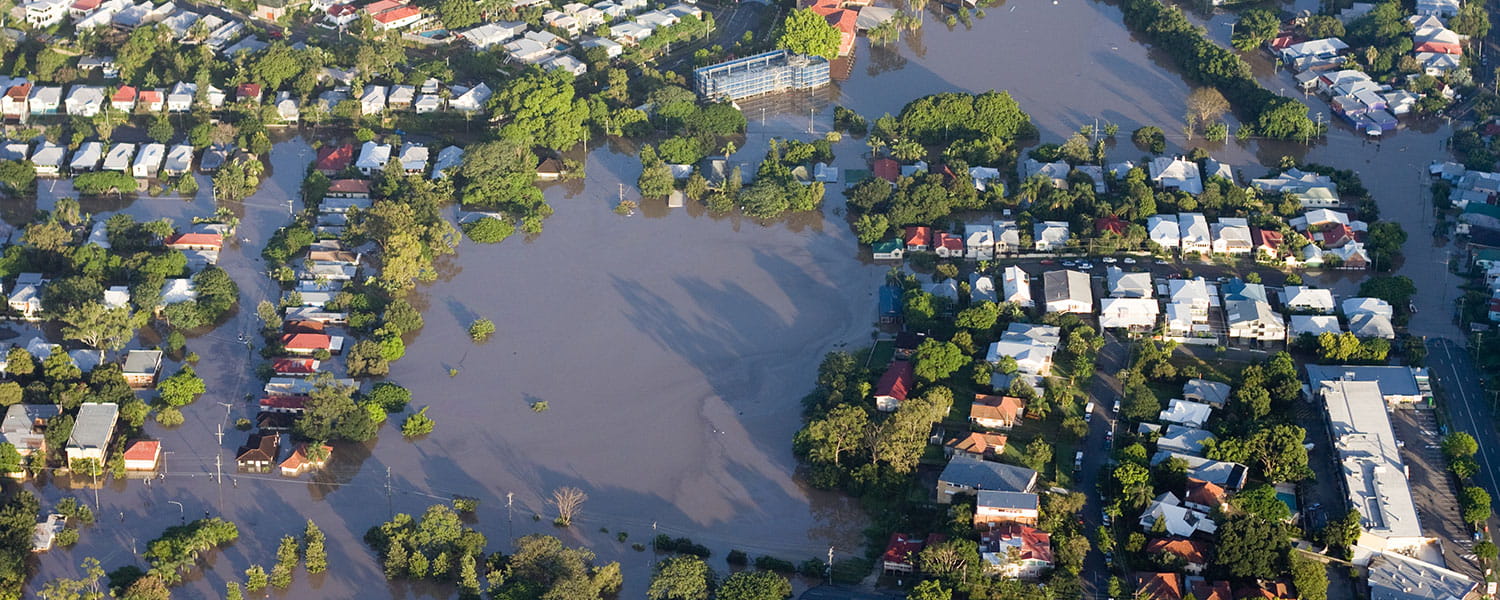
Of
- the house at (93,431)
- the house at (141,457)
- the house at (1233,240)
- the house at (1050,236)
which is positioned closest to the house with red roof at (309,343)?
the house at (93,431)

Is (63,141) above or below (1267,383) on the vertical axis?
below

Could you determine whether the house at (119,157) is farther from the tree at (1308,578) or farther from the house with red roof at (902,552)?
the tree at (1308,578)

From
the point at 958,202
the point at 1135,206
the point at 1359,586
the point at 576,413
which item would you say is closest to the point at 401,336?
the point at 576,413

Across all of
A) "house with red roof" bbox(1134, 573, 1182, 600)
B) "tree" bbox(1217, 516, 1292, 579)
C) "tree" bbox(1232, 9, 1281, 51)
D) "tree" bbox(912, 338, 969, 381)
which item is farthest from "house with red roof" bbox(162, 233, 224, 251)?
"tree" bbox(1232, 9, 1281, 51)

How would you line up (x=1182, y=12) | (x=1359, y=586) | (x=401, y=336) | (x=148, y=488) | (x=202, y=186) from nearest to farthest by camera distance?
(x=1359, y=586), (x=148, y=488), (x=401, y=336), (x=202, y=186), (x=1182, y=12)

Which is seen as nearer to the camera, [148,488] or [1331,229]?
[148,488]

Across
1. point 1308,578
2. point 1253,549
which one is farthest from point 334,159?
point 1308,578

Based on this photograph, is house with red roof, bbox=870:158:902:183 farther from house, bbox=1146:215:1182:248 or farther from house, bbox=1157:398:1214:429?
house, bbox=1157:398:1214:429

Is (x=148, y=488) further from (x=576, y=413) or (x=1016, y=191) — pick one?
(x=1016, y=191)
